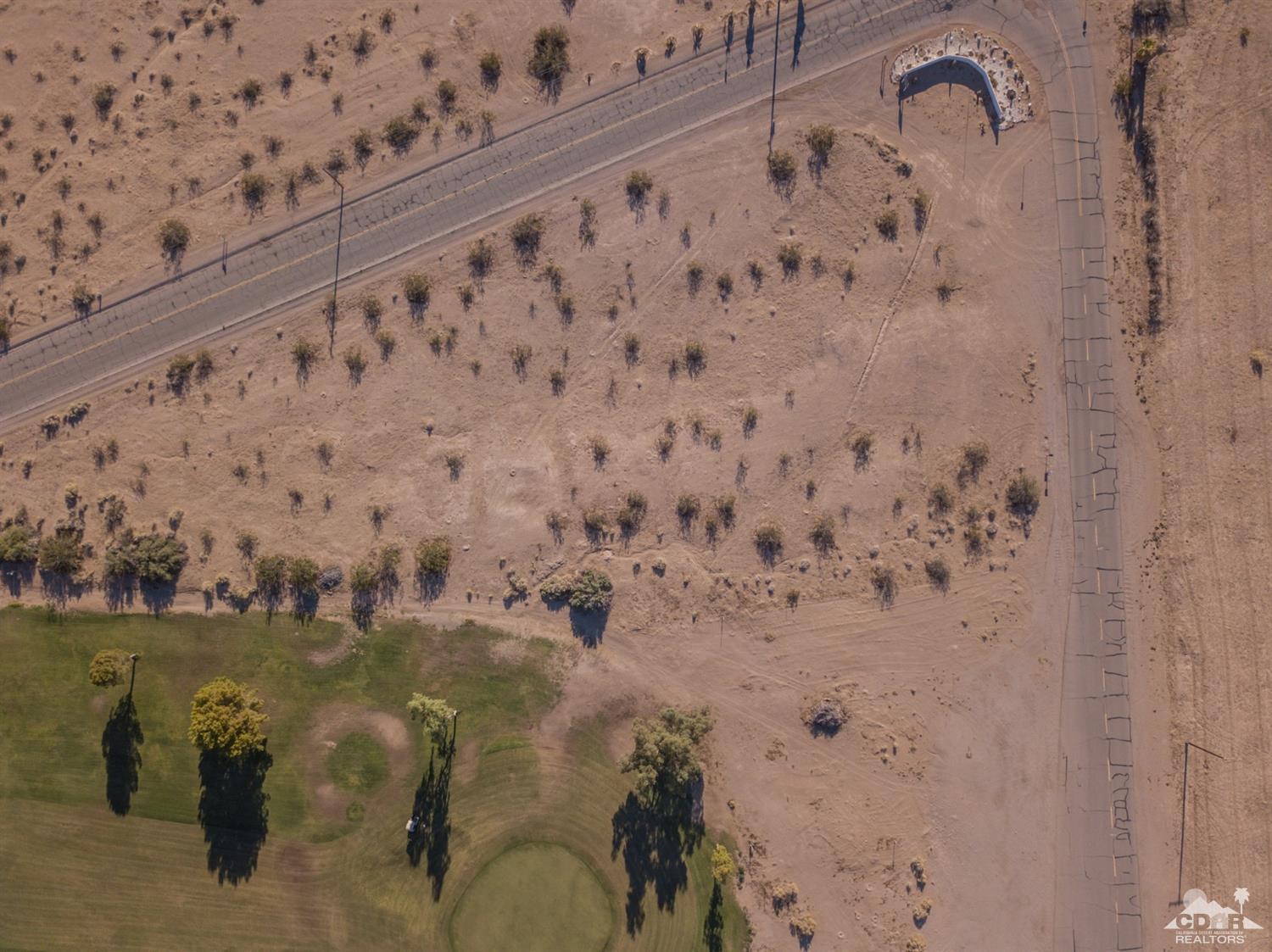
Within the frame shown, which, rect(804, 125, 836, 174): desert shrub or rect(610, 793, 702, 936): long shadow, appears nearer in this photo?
rect(610, 793, 702, 936): long shadow

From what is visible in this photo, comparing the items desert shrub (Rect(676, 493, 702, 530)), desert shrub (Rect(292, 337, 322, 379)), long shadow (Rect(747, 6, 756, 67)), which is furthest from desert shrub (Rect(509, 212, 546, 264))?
desert shrub (Rect(676, 493, 702, 530))

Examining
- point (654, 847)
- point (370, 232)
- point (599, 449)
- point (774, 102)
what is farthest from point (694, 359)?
point (654, 847)

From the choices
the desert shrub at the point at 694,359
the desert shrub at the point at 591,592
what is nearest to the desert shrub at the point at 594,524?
the desert shrub at the point at 591,592

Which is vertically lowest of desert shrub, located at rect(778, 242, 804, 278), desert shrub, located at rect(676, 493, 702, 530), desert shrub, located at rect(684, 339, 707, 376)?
desert shrub, located at rect(676, 493, 702, 530)

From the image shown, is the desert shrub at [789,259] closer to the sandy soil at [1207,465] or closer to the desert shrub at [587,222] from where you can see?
the desert shrub at [587,222]

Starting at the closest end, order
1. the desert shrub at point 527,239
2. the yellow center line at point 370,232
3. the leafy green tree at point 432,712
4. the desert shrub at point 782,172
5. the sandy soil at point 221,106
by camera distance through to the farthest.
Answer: the leafy green tree at point 432,712, the desert shrub at point 782,172, the desert shrub at point 527,239, the yellow center line at point 370,232, the sandy soil at point 221,106

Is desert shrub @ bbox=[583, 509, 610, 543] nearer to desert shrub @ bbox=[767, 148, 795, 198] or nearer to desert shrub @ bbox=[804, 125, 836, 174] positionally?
desert shrub @ bbox=[767, 148, 795, 198]

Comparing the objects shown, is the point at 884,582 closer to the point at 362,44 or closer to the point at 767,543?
the point at 767,543
